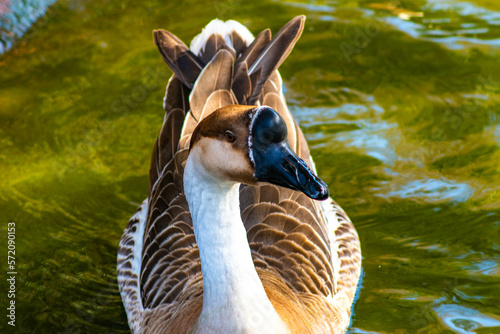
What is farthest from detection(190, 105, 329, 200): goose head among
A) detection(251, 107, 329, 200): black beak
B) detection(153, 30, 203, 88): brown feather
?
detection(153, 30, 203, 88): brown feather

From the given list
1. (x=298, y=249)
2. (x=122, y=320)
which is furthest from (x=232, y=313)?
(x=122, y=320)

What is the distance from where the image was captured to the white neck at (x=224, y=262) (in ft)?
11.8

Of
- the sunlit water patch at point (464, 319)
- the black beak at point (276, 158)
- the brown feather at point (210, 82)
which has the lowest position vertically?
the sunlit water patch at point (464, 319)

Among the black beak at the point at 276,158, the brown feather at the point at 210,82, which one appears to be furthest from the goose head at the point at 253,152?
A: the brown feather at the point at 210,82

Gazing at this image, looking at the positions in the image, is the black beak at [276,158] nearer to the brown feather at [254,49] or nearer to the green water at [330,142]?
the green water at [330,142]

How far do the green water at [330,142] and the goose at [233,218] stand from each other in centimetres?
41

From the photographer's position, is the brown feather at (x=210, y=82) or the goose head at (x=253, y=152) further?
the brown feather at (x=210, y=82)

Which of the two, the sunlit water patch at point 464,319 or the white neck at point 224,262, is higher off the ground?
the white neck at point 224,262

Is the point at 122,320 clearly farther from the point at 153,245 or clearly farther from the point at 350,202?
the point at 350,202

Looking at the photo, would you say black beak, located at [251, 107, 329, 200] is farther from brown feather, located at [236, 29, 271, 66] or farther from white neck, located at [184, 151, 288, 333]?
brown feather, located at [236, 29, 271, 66]

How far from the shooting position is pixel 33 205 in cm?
634

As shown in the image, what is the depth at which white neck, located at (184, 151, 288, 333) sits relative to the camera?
358cm

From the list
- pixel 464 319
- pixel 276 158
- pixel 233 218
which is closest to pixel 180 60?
pixel 233 218

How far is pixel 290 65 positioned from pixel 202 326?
4821 millimetres
